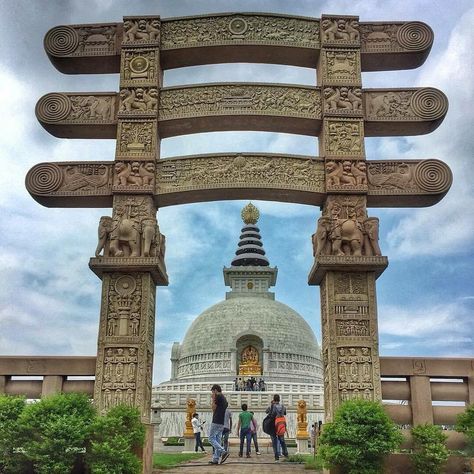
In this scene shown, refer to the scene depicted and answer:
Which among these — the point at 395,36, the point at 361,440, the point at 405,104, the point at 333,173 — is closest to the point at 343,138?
the point at 333,173

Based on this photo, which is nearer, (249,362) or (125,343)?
(125,343)

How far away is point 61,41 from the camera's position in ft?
40.8

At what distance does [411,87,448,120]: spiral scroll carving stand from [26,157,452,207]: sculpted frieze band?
1.06 m

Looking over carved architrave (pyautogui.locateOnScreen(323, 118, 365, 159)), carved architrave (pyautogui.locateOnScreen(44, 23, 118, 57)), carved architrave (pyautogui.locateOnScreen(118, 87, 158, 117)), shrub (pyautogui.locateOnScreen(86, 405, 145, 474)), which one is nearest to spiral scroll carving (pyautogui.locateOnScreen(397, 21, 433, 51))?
carved architrave (pyautogui.locateOnScreen(323, 118, 365, 159))

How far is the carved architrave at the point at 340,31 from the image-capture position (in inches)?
486

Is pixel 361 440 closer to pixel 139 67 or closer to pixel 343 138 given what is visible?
pixel 343 138

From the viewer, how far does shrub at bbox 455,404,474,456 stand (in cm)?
893

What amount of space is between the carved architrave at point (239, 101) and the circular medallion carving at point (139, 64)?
2.08 feet

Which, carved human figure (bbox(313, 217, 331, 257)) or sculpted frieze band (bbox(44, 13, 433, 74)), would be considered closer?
carved human figure (bbox(313, 217, 331, 257))

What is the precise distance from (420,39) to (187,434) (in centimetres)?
1252

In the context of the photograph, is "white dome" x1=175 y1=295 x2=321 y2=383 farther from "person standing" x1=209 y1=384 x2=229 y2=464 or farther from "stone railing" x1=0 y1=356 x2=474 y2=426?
"stone railing" x1=0 y1=356 x2=474 y2=426

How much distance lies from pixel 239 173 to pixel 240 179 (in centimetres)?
14

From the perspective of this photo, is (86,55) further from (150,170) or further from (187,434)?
(187,434)

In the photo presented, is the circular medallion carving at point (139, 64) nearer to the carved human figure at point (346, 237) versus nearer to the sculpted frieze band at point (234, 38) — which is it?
the sculpted frieze band at point (234, 38)
